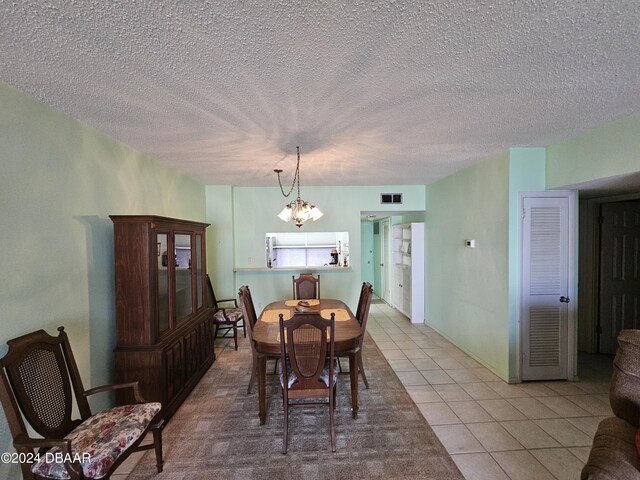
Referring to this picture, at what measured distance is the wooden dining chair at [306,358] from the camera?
83.4 inches

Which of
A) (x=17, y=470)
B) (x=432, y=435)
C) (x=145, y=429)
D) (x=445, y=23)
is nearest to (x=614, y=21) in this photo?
(x=445, y=23)

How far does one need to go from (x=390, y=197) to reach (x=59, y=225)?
447cm

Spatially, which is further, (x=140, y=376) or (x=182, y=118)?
(x=140, y=376)

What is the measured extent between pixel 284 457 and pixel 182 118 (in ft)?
8.61

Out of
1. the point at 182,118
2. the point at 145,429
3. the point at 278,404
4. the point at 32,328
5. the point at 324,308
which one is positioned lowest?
the point at 278,404

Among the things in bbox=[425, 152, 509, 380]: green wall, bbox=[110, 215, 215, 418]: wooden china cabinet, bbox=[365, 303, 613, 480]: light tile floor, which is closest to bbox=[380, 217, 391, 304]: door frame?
bbox=[425, 152, 509, 380]: green wall

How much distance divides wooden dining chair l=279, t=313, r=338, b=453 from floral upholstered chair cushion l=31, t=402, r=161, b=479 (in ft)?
3.06

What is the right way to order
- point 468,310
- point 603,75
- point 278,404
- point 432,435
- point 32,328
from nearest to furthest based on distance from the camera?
point 603,75 < point 32,328 < point 432,435 < point 278,404 < point 468,310

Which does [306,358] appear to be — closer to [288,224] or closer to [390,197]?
[288,224]

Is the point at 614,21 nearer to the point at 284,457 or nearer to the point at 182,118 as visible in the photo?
the point at 182,118

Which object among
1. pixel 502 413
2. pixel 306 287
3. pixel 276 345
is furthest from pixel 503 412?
pixel 306 287

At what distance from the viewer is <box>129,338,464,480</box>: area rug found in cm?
194

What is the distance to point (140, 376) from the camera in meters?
2.38

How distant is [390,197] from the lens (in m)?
Result: 5.12
